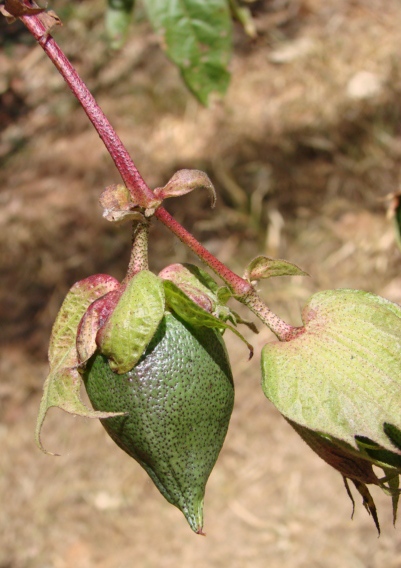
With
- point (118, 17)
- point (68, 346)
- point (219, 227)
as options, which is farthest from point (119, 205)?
point (219, 227)

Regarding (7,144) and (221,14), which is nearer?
(221,14)

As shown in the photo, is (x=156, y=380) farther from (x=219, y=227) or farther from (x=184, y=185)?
(x=219, y=227)

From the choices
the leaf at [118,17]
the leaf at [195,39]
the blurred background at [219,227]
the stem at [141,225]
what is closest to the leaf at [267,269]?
the stem at [141,225]

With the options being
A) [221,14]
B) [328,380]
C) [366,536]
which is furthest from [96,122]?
[366,536]

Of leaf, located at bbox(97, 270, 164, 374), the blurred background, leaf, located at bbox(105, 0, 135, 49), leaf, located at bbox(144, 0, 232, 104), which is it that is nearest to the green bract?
leaf, located at bbox(97, 270, 164, 374)

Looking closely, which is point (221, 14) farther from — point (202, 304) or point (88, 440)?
point (88, 440)

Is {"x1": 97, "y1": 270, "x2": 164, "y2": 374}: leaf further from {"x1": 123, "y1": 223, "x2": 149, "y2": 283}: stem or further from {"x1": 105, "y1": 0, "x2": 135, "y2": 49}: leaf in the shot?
{"x1": 105, "y1": 0, "x2": 135, "y2": 49}: leaf
